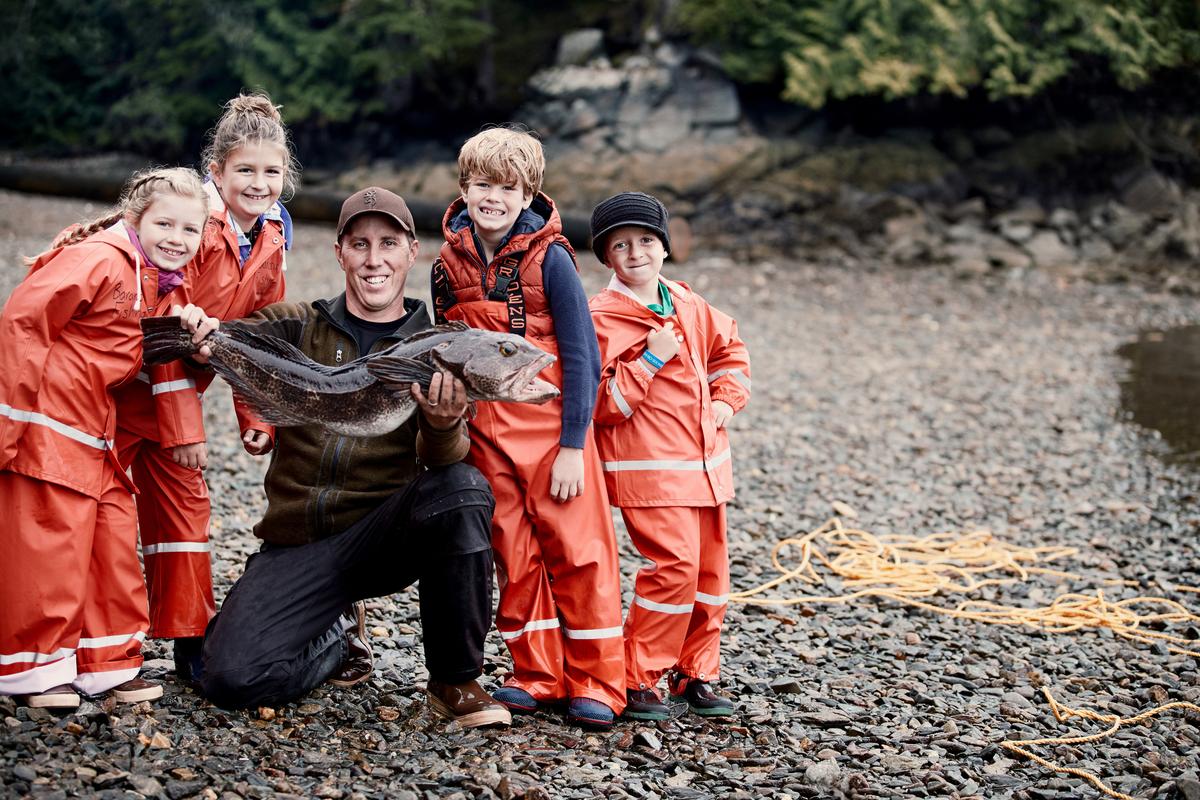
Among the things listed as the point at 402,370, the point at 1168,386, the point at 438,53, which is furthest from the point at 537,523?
the point at 438,53

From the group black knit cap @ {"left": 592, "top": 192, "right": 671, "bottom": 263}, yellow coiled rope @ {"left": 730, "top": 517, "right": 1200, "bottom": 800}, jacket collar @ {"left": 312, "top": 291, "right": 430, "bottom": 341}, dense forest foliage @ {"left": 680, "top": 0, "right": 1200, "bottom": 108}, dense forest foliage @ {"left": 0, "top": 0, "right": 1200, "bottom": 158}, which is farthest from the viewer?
dense forest foliage @ {"left": 0, "top": 0, "right": 1200, "bottom": 158}

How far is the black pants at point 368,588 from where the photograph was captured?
4152 mm

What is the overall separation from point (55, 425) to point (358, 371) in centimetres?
111

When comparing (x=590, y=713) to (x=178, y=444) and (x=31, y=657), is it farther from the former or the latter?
(x=31, y=657)

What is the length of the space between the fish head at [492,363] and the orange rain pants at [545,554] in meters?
0.40

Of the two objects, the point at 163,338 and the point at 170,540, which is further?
the point at 170,540

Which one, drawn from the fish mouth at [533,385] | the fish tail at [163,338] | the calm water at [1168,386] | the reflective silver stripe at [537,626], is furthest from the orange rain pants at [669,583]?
the calm water at [1168,386]

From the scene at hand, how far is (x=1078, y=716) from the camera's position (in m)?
5.02

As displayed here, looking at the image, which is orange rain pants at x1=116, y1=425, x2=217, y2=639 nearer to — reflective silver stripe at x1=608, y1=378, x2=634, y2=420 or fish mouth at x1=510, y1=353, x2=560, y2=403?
fish mouth at x1=510, y1=353, x2=560, y2=403

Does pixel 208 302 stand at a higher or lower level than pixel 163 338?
higher

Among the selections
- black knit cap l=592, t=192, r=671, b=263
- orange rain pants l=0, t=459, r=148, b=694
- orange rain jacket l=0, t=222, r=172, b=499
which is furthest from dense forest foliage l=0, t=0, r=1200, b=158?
orange rain pants l=0, t=459, r=148, b=694

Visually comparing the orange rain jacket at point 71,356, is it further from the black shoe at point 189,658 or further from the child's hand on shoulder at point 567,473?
the child's hand on shoulder at point 567,473

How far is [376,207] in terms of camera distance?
436 centimetres

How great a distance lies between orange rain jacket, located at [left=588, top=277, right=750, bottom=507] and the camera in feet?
15.0
